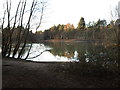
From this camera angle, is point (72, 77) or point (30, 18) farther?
point (30, 18)

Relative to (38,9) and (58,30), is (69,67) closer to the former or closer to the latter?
(38,9)

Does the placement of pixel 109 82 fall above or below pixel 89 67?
below

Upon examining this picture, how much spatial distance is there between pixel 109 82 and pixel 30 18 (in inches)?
471

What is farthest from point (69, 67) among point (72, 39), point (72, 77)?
point (72, 39)

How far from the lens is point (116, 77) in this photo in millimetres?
6363

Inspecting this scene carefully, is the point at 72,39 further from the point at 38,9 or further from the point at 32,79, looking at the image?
the point at 32,79

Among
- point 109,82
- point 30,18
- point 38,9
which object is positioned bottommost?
point 109,82

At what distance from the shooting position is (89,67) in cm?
669

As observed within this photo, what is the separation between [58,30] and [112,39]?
79.8 meters

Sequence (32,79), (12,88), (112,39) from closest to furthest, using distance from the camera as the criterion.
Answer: (12,88) < (32,79) < (112,39)

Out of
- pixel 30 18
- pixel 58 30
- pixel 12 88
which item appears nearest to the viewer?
pixel 12 88

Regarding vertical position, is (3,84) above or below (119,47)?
below

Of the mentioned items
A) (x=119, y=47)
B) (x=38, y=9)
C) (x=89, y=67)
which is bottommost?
(x=89, y=67)

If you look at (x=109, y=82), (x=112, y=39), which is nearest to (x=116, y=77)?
(x=109, y=82)
